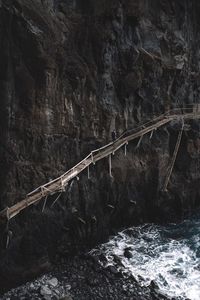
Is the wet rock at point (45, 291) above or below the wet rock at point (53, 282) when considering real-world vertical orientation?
below

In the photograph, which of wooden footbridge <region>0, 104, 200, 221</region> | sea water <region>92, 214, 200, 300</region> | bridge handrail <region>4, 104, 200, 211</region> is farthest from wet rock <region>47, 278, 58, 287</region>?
bridge handrail <region>4, 104, 200, 211</region>

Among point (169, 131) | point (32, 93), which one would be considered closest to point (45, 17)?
point (32, 93)

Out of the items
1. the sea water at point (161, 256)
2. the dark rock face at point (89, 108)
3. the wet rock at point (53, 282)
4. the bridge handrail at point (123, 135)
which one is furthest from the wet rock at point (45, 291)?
the bridge handrail at point (123, 135)

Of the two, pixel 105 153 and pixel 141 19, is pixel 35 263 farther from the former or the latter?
pixel 141 19

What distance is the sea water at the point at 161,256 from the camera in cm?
2014

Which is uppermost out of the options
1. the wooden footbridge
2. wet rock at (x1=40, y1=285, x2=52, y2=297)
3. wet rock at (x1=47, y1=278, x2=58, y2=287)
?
the wooden footbridge

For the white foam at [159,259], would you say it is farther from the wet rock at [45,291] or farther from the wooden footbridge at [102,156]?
the wooden footbridge at [102,156]

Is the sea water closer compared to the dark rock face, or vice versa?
the dark rock face

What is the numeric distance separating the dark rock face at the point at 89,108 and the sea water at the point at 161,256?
101 centimetres

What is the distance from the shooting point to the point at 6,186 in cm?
1916

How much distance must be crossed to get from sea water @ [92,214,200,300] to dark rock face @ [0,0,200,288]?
1006 millimetres

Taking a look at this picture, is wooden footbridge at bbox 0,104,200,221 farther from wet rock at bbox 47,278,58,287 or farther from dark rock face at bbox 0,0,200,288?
wet rock at bbox 47,278,58,287

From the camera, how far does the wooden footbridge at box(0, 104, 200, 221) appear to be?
1947 centimetres

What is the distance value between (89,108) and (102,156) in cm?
269
